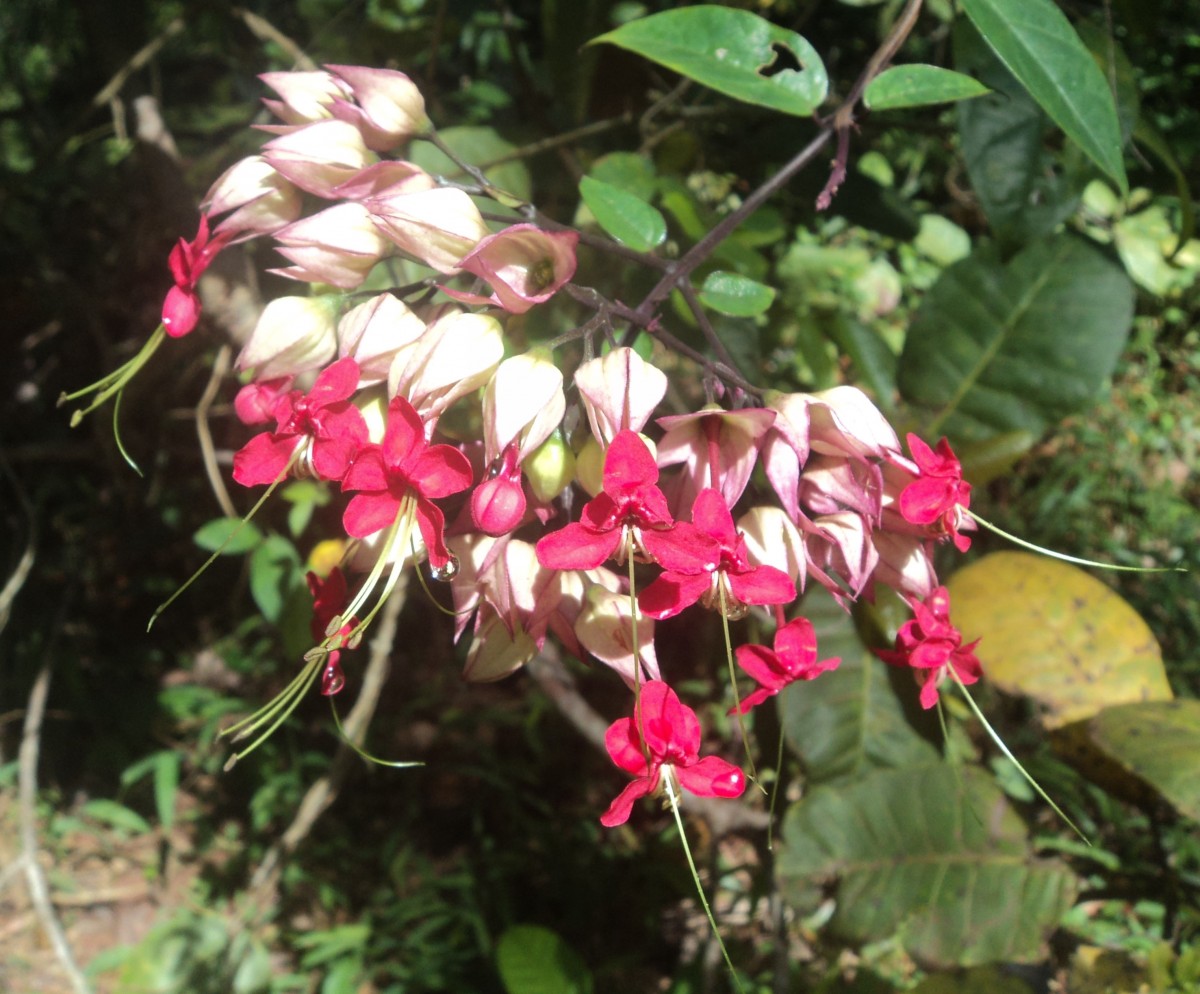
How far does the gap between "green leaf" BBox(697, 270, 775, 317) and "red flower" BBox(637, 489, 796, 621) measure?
9.2 inches

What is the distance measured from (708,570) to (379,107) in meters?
0.42

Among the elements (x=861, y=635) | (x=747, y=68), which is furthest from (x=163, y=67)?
(x=861, y=635)

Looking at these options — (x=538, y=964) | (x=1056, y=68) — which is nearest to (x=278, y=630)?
(x=538, y=964)

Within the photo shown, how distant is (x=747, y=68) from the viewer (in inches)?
29.3

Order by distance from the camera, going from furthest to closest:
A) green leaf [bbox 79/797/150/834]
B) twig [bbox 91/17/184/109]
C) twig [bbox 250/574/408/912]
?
green leaf [bbox 79/797/150/834]
twig [bbox 91/17/184/109]
twig [bbox 250/574/408/912]

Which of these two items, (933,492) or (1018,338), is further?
(1018,338)

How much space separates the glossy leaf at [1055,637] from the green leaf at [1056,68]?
55 centimetres

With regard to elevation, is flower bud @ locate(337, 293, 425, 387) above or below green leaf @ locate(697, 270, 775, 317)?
above

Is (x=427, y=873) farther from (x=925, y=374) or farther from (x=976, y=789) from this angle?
(x=925, y=374)

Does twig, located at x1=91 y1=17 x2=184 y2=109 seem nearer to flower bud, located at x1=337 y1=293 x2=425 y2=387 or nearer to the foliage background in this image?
the foliage background

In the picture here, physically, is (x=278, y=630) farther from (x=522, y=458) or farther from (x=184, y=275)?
(x=522, y=458)

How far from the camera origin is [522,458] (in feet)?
1.91

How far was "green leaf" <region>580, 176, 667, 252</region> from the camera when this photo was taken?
0.73 meters

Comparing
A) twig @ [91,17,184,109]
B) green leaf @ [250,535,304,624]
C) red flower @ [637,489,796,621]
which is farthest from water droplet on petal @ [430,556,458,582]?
twig @ [91,17,184,109]
